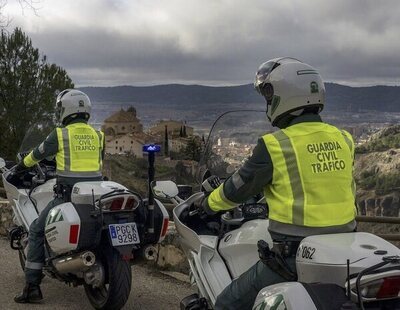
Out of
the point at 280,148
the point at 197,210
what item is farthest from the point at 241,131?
the point at 280,148

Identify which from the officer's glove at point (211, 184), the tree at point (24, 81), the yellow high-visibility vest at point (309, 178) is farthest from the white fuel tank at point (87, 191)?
the tree at point (24, 81)

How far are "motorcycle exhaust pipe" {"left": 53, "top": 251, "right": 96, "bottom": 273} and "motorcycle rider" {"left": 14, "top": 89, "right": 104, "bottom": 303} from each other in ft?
1.34

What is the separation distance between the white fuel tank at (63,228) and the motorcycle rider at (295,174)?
79.4 inches

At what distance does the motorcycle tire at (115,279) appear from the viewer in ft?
16.3

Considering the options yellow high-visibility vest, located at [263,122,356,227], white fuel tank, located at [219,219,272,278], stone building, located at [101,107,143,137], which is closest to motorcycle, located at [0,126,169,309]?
white fuel tank, located at [219,219,272,278]

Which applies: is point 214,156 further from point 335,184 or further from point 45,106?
point 45,106

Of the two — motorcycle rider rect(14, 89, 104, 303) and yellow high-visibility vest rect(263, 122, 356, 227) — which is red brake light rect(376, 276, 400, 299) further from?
motorcycle rider rect(14, 89, 104, 303)

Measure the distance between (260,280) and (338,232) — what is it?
0.49 m

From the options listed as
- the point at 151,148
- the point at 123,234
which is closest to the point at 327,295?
the point at 151,148

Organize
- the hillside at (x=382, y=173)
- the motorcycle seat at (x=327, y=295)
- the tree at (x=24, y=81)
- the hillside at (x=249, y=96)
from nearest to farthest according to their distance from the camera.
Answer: the motorcycle seat at (x=327, y=295) < the hillside at (x=249, y=96) < the hillside at (x=382, y=173) < the tree at (x=24, y=81)

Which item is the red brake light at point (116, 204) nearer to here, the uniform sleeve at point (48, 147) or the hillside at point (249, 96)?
the uniform sleeve at point (48, 147)

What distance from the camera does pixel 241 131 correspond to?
4.36 m

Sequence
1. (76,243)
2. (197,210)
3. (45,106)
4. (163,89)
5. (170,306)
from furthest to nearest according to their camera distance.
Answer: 1. (45,106)
2. (163,89)
3. (170,306)
4. (76,243)
5. (197,210)

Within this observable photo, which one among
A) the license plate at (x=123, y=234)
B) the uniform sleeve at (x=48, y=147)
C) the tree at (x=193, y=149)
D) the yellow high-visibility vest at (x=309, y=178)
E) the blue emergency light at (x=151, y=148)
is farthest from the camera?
the uniform sleeve at (x=48, y=147)
